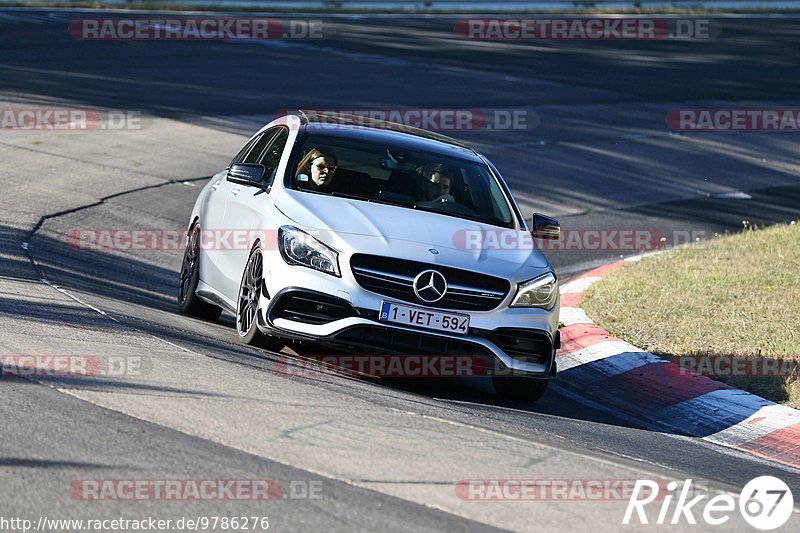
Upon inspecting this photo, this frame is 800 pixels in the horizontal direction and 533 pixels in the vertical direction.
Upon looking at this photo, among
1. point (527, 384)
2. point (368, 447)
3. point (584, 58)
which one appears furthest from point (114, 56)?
point (368, 447)

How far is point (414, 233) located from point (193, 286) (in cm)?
239

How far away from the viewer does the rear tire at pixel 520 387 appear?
850cm

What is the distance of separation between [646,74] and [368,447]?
2333 centimetres

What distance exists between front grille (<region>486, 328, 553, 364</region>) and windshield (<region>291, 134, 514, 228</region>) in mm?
1092

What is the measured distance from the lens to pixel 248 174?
29.5 feet

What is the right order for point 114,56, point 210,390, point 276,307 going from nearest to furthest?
point 210,390, point 276,307, point 114,56

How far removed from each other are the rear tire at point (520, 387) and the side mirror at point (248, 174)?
6.93 feet

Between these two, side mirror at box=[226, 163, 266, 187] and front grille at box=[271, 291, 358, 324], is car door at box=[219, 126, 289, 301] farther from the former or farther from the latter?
front grille at box=[271, 291, 358, 324]

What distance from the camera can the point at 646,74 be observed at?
28.3 metres

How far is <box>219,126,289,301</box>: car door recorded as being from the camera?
8.78 metres

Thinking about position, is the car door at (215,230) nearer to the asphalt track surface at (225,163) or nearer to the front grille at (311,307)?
the asphalt track surface at (225,163)

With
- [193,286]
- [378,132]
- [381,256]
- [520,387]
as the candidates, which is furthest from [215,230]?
[520,387]

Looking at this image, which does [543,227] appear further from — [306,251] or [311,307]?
[311,307]

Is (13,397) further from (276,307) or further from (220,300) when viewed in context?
(220,300)
